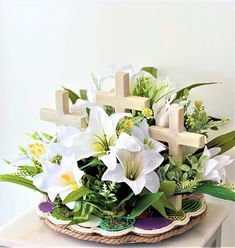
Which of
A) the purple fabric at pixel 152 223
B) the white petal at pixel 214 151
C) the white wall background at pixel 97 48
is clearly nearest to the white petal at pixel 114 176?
the purple fabric at pixel 152 223

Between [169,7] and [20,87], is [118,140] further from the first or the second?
[20,87]

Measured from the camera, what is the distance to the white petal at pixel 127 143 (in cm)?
98

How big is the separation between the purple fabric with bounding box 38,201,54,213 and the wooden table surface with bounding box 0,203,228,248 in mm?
38

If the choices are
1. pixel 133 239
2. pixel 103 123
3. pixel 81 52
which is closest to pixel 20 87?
pixel 81 52

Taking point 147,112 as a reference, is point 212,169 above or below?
below

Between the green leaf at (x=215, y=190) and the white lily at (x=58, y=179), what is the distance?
0.23 metres

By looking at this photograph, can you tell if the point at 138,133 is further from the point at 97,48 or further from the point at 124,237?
the point at 97,48

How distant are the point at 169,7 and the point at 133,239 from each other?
514 millimetres

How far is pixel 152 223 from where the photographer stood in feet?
3.41

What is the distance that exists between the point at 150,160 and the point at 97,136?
4.3 inches

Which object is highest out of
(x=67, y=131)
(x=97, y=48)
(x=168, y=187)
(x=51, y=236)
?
(x=97, y=48)

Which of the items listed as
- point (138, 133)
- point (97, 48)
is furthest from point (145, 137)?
point (97, 48)

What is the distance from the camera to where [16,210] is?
1555 mm

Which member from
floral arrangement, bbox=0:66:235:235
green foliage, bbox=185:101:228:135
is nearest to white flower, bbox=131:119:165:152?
floral arrangement, bbox=0:66:235:235
